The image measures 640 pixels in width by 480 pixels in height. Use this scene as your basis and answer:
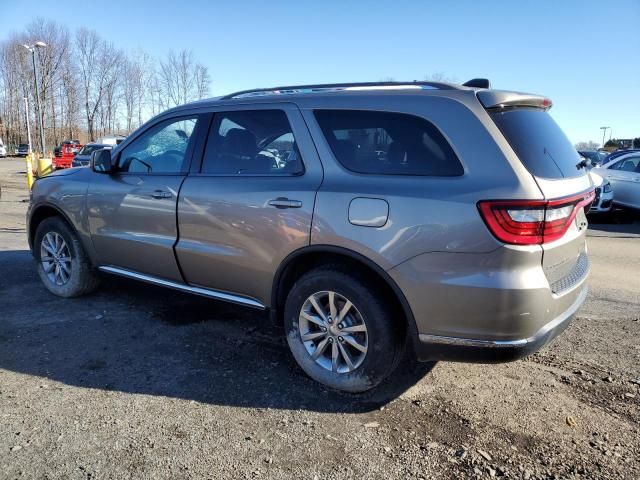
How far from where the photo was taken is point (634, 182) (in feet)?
38.2

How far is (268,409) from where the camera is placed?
3.03 metres

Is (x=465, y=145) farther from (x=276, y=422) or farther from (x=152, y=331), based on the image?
(x=152, y=331)

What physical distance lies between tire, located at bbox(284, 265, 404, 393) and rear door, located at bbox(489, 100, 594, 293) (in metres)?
0.96

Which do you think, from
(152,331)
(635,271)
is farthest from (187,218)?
(635,271)

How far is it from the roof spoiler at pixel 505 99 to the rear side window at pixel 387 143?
12.8 inches

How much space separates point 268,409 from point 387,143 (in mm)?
1755

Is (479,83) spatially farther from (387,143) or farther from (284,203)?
(284,203)

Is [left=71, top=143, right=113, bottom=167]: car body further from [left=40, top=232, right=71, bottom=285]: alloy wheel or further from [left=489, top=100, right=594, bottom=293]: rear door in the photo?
[left=489, top=100, right=594, bottom=293]: rear door

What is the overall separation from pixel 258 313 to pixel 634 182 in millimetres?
10660

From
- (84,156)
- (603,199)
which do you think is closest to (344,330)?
(603,199)

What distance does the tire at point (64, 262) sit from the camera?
485cm

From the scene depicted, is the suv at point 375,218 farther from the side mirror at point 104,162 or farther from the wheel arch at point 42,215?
the wheel arch at point 42,215

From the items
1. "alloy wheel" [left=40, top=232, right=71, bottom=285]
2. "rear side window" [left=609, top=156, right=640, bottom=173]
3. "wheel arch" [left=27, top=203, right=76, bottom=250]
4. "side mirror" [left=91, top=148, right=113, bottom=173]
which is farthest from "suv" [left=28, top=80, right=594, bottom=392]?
"rear side window" [left=609, top=156, right=640, bottom=173]

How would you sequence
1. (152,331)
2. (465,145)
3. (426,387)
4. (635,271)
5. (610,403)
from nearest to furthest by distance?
(465,145), (610,403), (426,387), (152,331), (635,271)
